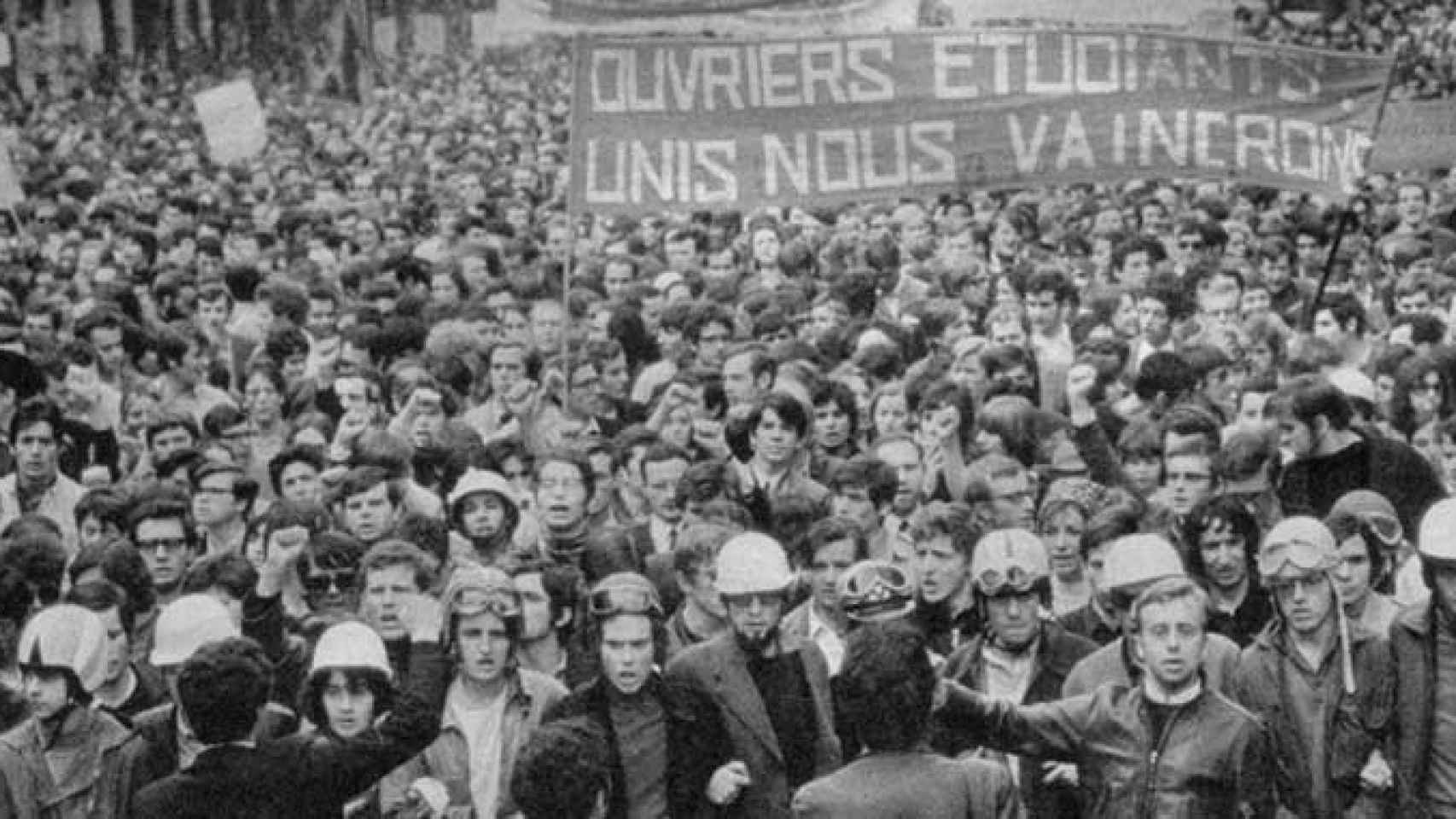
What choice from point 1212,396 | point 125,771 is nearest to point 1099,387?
point 1212,396

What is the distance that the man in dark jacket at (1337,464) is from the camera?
8938 millimetres

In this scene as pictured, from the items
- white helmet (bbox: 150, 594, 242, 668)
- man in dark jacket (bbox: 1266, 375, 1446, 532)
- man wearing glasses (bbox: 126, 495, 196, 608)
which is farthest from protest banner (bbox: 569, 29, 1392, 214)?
white helmet (bbox: 150, 594, 242, 668)

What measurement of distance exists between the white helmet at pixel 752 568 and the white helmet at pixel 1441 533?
4.91 ft

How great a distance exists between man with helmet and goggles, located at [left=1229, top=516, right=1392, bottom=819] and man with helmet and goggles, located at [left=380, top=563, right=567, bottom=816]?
1645 mm

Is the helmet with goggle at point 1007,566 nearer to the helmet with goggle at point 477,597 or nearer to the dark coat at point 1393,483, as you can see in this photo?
the helmet with goggle at point 477,597

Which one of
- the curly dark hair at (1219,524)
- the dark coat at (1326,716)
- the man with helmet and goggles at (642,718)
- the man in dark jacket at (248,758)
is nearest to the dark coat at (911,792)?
the man in dark jacket at (248,758)

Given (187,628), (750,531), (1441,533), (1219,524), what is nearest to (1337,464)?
(1219,524)

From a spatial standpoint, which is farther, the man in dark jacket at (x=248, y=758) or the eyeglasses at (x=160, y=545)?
the eyeglasses at (x=160, y=545)

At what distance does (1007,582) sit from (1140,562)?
537 millimetres

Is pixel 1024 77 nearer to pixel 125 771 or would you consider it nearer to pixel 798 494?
pixel 798 494

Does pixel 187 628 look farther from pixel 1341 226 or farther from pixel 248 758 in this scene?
pixel 1341 226

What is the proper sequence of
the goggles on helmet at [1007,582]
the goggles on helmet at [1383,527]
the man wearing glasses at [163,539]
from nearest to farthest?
the goggles on helmet at [1007,582]
the goggles on helmet at [1383,527]
the man wearing glasses at [163,539]

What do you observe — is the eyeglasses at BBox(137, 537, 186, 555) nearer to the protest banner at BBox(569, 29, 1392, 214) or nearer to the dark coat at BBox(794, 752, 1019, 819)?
the protest banner at BBox(569, 29, 1392, 214)

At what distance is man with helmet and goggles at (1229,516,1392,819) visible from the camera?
6664mm
